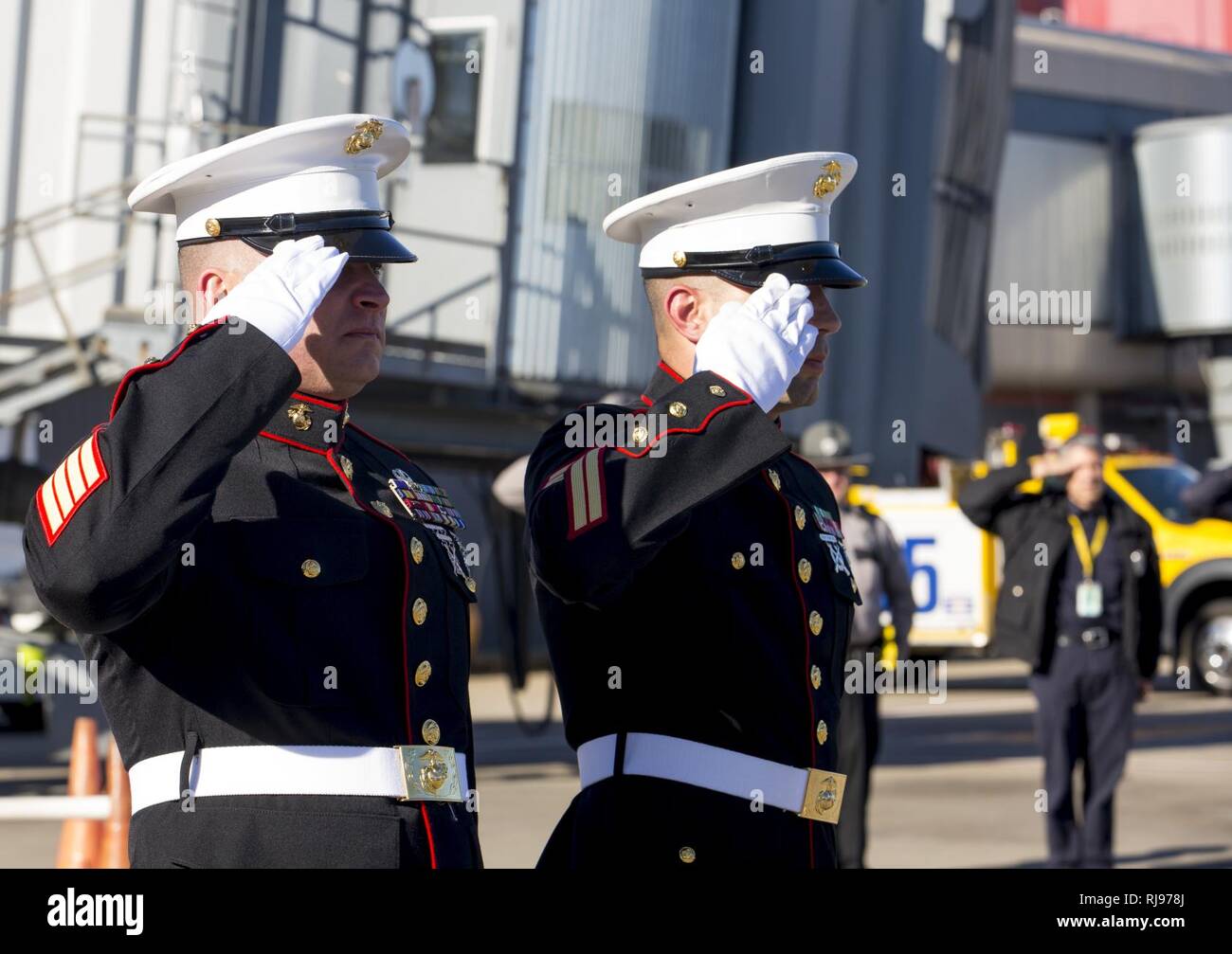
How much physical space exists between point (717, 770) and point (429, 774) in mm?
431

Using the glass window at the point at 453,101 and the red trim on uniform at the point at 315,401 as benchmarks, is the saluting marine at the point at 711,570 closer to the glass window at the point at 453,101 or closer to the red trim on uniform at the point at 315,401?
the red trim on uniform at the point at 315,401

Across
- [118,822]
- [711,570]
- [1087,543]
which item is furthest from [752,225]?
[1087,543]

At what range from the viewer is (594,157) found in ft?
54.3

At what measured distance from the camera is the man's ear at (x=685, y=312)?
9.55 ft

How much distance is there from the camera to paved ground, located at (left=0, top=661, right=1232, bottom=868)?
323 inches

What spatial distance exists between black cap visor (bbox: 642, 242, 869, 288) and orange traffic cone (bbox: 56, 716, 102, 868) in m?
4.03

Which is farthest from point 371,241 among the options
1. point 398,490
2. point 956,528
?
point 956,528

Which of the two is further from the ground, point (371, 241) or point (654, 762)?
point (371, 241)

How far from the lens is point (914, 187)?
73.0ft
